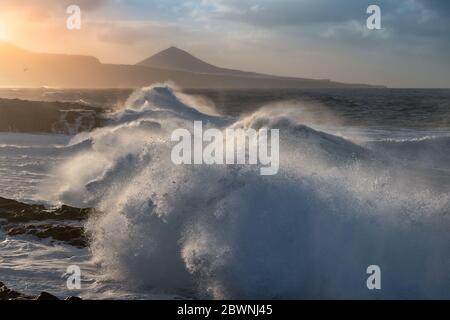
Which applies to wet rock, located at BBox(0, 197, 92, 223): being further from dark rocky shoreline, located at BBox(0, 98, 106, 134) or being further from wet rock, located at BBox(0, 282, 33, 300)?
dark rocky shoreline, located at BBox(0, 98, 106, 134)

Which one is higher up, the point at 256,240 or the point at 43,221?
the point at 256,240

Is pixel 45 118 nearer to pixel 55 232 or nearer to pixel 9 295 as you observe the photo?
pixel 55 232

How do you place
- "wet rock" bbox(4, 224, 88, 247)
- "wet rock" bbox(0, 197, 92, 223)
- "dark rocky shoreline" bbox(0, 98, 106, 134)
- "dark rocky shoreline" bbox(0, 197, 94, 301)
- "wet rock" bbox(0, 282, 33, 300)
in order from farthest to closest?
"dark rocky shoreline" bbox(0, 98, 106, 134) < "wet rock" bbox(0, 197, 92, 223) < "dark rocky shoreline" bbox(0, 197, 94, 301) < "wet rock" bbox(4, 224, 88, 247) < "wet rock" bbox(0, 282, 33, 300)

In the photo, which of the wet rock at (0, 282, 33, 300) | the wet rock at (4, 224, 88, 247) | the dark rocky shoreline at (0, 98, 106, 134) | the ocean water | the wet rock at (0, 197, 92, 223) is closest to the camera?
the ocean water

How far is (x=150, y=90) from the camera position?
37.2 meters

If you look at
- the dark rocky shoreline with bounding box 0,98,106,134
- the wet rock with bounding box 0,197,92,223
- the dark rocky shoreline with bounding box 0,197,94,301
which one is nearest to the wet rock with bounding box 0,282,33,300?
the dark rocky shoreline with bounding box 0,197,94,301

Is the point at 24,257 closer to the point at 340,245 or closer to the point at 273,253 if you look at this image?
the point at 273,253

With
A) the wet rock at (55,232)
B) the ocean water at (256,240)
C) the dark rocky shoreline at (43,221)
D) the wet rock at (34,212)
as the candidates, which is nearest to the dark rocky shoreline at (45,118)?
the wet rock at (34,212)

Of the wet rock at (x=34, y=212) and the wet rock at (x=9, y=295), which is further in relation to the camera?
the wet rock at (x=34, y=212)

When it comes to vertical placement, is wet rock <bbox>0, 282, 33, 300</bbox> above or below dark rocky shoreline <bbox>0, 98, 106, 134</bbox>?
below

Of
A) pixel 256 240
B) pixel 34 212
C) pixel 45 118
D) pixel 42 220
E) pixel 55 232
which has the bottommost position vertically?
pixel 55 232

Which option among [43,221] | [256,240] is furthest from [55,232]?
[256,240]

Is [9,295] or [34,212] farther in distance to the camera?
[34,212]

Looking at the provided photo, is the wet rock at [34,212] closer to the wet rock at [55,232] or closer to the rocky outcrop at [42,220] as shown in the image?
the rocky outcrop at [42,220]
